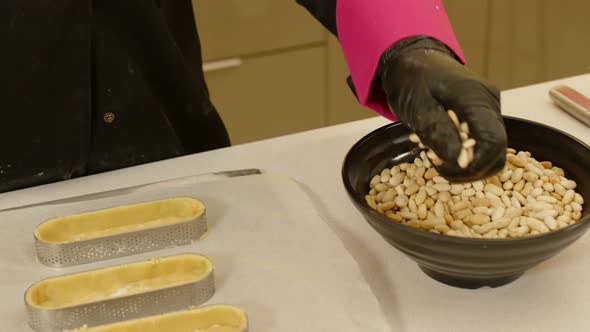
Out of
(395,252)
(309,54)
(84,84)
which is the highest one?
(84,84)

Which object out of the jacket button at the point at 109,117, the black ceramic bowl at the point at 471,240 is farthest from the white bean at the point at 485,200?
the jacket button at the point at 109,117

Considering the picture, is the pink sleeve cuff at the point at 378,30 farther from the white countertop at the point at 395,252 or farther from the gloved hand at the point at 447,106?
the white countertop at the point at 395,252

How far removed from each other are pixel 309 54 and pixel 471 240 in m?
1.34

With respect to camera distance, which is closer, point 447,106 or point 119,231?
point 447,106

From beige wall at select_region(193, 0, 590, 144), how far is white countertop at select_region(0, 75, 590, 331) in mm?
895

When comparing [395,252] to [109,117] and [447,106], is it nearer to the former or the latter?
[447,106]

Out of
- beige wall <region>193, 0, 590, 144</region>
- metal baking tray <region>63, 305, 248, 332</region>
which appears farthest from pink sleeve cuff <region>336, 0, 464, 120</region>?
beige wall <region>193, 0, 590, 144</region>

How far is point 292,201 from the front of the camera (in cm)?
85

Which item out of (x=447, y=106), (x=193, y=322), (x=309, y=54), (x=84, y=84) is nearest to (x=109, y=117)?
(x=84, y=84)

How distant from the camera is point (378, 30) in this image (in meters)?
0.75

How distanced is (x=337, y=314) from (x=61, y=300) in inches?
9.5

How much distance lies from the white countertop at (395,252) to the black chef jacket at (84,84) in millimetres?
30

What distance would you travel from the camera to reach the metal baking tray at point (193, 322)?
0.67 m

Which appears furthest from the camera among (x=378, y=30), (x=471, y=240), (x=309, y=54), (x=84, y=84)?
(x=309, y=54)
